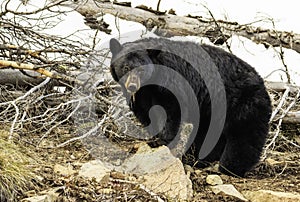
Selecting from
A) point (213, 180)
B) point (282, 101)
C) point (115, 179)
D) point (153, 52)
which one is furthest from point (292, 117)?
point (115, 179)

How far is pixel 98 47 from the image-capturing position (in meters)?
6.27

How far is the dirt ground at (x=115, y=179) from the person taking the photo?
157 inches

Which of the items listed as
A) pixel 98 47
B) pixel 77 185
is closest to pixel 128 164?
pixel 77 185

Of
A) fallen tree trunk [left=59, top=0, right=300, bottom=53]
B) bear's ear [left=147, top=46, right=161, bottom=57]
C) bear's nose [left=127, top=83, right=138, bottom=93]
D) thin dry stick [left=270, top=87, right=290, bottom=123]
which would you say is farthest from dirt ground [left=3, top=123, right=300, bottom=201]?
fallen tree trunk [left=59, top=0, right=300, bottom=53]

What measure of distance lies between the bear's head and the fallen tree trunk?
7.73 ft

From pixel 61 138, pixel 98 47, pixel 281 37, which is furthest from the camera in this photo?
pixel 281 37

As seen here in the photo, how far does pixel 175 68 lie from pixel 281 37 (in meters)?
3.00

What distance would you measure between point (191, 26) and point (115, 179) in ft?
11.7

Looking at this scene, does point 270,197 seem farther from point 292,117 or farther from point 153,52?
point 292,117

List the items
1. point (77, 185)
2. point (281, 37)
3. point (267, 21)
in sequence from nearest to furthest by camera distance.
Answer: point (77, 185) → point (267, 21) → point (281, 37)

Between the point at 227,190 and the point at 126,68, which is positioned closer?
the point at 227,190

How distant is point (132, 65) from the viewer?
15.3ft

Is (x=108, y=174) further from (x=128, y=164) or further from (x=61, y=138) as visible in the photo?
(x=61, y=138)

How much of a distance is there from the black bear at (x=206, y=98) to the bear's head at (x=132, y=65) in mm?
29
